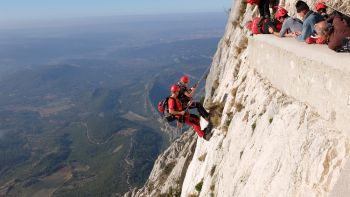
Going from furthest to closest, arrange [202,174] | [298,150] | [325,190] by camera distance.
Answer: [202,174], [298,150], [325,190]

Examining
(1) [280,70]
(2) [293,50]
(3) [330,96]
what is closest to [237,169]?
(1) [280,70]

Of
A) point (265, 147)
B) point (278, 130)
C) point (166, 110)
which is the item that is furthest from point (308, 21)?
point (166, 110)

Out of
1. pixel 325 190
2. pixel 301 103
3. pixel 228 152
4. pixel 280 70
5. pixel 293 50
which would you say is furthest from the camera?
pixel 228 152

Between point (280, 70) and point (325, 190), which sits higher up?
point (280, 70)

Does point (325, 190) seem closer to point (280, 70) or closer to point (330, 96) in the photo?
point (330, 96)

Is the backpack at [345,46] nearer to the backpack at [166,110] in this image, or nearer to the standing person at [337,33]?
the standing person at [337,33]

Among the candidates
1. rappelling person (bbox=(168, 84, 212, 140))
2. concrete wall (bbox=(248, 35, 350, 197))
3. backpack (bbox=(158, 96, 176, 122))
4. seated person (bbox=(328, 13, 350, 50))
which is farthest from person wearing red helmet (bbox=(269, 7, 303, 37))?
backpack (bbox=(158, 96, 176, 122))

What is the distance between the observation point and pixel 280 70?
13.8 metres

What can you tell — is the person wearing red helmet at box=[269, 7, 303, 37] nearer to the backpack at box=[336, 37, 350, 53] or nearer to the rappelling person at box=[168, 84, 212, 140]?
the backpack at box=[336, 37, 350, 53]

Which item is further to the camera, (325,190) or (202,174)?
(202,174)

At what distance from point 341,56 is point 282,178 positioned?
3.40m

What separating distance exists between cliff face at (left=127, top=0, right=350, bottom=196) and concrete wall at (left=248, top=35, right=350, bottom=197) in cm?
2

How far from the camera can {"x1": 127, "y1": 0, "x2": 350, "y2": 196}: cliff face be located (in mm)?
9039

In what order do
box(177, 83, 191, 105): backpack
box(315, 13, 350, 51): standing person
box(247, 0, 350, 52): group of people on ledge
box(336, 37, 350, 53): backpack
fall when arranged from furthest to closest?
box(177, 83, 191, 105): backpack
box(247, 0, 350, 52): group of people on ledge
box(315, 13, 350, 51): standing person
box(336, 37, 350, 53): backpack
